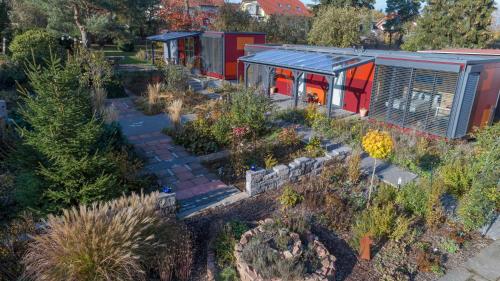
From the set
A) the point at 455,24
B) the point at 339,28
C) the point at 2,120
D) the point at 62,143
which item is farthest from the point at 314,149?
the point at 455,24

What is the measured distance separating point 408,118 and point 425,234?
5.87 meters

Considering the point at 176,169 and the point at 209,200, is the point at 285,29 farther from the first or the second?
the point at 209,200

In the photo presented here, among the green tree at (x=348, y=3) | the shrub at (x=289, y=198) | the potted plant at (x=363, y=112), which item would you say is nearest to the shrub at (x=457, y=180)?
the shrub at (x=289, y=198)

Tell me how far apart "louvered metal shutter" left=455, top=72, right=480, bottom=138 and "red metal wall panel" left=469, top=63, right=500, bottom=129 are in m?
0.34

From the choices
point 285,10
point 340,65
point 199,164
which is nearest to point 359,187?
point 199,164

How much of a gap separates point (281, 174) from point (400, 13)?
39.3 meters

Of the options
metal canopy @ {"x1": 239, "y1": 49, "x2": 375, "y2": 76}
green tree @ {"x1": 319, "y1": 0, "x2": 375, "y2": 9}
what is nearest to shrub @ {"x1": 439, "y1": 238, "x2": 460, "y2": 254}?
metal canopy @ {"x1": 239, "y1": 49, "x2": 375, "y2": 76}

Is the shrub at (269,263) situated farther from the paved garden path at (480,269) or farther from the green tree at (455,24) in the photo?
the green tree at (455,24)

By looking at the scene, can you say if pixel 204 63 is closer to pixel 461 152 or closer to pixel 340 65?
pixel 340 65

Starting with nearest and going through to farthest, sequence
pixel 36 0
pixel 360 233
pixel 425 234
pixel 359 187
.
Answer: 1. pixel 360 233
2. pixel 425 234
3. pixel 359 187
4. pixel 36 0

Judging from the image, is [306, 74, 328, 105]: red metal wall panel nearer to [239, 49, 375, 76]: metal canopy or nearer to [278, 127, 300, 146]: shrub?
[239, 49, 375, 76]: metal canopy

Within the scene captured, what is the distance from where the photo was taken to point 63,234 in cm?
355

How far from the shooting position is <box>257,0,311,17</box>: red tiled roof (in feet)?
128

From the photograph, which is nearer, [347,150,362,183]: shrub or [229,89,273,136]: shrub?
[347,150,362,183]: shrub
